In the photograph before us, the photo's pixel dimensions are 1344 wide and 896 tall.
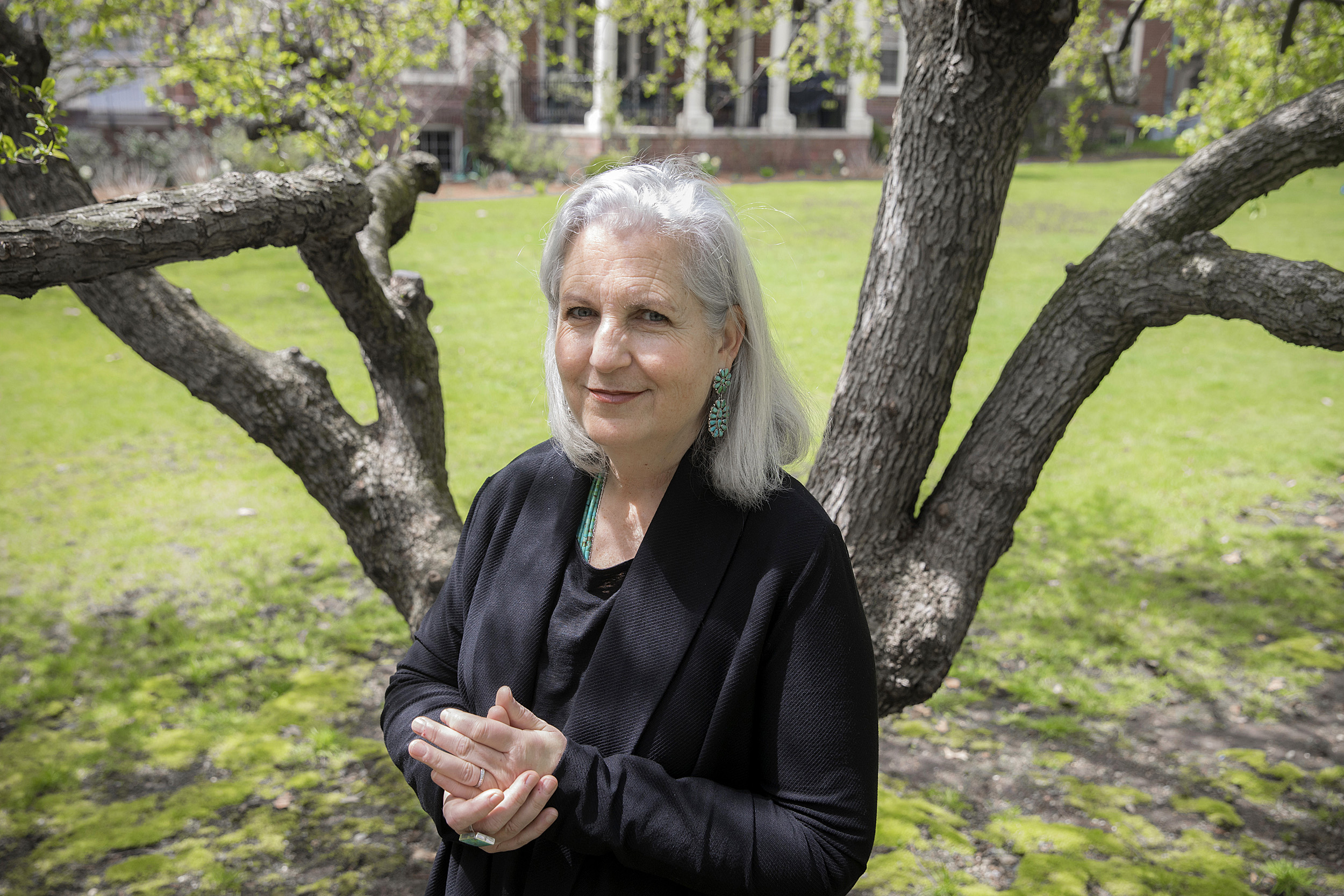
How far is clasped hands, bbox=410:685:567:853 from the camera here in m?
1.65

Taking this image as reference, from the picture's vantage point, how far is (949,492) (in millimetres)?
3203

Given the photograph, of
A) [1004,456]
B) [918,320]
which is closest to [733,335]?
[918,320]

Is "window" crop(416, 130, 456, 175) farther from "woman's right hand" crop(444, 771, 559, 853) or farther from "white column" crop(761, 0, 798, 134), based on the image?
"woman's right hand" crop(444, 771, 559, 853)

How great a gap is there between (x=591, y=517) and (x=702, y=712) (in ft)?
1.62

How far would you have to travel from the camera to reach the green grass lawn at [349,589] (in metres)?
Answer: 4.27

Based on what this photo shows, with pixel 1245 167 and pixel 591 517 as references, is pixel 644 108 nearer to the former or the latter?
pixel 1245 167

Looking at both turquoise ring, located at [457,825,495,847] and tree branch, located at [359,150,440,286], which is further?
tree branch, located at [359,150,440,286]

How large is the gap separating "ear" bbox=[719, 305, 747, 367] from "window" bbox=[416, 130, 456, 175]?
2197cm

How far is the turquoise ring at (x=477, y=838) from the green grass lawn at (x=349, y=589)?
1283mm

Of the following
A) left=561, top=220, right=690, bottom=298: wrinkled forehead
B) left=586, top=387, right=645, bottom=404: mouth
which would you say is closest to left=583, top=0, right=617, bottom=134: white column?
left=561, top=220, right=690, bottom=298: wrinkled forehead

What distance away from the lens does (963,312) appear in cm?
309

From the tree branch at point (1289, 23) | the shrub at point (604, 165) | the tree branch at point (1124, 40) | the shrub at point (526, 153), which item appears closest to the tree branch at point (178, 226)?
the shrub at point (604, 165)

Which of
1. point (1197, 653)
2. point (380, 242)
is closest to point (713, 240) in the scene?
point (380, 242)

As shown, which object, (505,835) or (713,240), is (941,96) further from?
(505,835)
